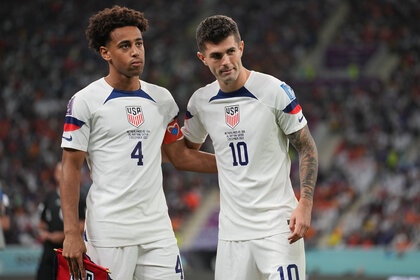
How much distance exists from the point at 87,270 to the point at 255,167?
1261 mm

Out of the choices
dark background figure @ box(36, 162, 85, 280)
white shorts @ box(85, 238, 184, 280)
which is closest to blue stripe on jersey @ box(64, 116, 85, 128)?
white shorts @ box(85, 238, 184, 280)

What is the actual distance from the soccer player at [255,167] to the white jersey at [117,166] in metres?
0.46

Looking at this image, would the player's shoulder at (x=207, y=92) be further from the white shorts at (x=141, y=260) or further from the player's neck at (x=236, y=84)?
the white shorts at (x=141, y=260)

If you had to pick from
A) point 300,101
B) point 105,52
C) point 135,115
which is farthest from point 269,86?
point 300,101

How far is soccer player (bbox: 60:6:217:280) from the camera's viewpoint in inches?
168

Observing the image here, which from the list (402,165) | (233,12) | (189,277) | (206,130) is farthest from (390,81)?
(206,130)

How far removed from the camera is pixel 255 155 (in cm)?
442

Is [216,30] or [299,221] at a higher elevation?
[216,30]

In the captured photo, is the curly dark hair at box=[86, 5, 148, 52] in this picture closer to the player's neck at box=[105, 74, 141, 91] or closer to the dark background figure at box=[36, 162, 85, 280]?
the player's neck at box=[105, 74, 141, 91]

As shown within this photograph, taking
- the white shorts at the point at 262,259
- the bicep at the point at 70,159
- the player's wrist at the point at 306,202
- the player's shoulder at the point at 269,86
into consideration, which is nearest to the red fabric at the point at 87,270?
the bicep at the point at 70,159

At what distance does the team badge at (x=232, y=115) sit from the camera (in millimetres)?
4512

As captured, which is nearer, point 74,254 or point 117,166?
point 74,254

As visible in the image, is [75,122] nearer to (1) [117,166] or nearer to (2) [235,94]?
(1) [117,166]

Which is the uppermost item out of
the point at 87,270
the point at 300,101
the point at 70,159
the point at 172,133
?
the point at 300,101
